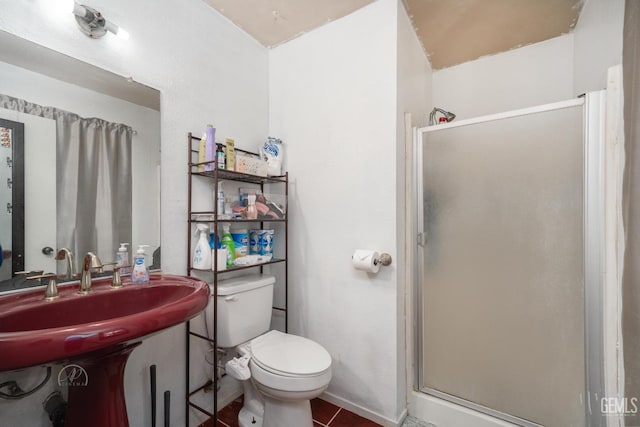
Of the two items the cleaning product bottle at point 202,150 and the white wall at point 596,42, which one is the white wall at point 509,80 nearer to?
the white wall at point 596,42

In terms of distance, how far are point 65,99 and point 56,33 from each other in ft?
0.77

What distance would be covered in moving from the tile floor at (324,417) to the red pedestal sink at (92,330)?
0.71 m

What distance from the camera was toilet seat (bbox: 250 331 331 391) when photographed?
3.80 feet

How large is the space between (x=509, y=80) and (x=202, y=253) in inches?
91.2

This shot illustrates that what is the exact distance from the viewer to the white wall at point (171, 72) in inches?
41.0

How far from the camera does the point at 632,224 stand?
73 cm

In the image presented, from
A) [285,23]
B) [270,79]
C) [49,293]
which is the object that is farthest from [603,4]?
[49,293]

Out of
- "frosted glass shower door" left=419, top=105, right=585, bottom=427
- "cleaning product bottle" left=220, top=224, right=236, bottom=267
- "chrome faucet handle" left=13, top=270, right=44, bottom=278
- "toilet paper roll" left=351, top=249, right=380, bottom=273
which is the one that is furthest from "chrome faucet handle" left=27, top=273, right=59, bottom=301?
"frosted glass shower door" left=419, top=105, right=585, bottom=427

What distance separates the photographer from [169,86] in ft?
4.43

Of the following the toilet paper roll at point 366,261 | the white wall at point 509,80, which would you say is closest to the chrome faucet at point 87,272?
the toilet paper roll at point 366,261

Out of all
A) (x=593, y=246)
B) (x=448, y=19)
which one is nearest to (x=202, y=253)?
(x=593, y=246)

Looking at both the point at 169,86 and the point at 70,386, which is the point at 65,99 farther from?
the point at 70,386

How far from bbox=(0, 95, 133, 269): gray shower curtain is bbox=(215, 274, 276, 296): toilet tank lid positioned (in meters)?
0.49

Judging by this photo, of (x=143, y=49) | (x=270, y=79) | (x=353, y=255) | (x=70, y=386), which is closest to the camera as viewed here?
(x=70, y=386)
